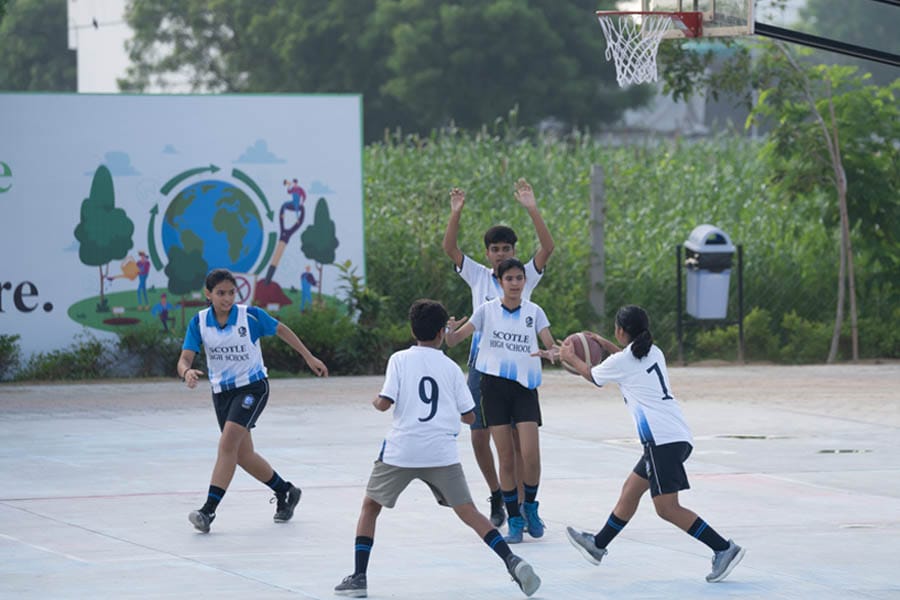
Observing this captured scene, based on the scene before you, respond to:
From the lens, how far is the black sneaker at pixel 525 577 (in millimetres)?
8102

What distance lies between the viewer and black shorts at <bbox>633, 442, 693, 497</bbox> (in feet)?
28.8

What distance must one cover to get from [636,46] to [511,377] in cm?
596

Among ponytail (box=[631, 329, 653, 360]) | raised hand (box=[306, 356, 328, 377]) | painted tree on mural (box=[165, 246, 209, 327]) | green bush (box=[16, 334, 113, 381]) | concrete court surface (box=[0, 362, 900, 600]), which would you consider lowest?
green bush (box=[16, 334, 113, 381])

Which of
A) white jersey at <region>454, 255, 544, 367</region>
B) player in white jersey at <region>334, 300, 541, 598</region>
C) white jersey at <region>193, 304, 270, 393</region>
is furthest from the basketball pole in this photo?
player in white jersey at <region>334, 300, 541, 598</region>

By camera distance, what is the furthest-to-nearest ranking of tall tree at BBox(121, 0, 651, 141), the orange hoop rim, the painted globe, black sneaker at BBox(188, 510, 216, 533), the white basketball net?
1. tall tree at BBox(121, 0, 651, 141)
2. the painted globe
3. the white basketball net
4. the orange hoop rim
5. black sneaker at BBox(188, 510, 216, 533)

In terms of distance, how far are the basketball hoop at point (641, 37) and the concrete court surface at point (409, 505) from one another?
3.27 m

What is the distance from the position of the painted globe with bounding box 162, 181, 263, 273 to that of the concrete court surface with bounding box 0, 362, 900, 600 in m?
3.62

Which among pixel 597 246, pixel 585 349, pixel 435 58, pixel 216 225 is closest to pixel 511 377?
pixel 585 349

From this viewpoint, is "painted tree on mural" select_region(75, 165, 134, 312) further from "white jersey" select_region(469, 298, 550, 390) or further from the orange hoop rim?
"white jersey" select_region(469, 298, 550, 390)

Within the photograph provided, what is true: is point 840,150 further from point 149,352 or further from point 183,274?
point 149,352

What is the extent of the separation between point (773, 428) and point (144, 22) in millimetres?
50767

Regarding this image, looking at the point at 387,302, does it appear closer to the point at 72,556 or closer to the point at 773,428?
the point at 773,428

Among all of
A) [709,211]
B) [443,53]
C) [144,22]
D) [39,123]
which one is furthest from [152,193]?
[144,22]

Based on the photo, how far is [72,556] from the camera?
934cm
